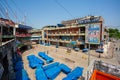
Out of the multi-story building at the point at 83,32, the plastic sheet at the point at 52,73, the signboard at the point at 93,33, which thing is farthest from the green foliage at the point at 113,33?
the plastic sheet at the point at 52,73

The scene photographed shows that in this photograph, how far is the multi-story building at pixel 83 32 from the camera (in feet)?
119

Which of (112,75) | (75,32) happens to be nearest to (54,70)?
(112,75)

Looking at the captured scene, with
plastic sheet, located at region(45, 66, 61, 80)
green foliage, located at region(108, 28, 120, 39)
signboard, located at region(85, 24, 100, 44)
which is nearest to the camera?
plastic sheet, located at region(45, 66, 61, 80)

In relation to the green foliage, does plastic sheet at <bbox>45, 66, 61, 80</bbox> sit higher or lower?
lower

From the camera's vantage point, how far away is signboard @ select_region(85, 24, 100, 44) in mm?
36156

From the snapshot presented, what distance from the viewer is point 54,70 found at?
67.8 feet

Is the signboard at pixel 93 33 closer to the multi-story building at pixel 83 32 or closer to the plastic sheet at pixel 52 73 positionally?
the multi-story building at pixel 83 32

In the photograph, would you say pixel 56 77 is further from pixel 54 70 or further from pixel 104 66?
pixel 104 66

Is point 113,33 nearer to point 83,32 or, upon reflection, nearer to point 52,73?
point 83,32

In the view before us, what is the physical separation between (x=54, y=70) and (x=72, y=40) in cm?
2702

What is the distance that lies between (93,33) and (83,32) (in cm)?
470

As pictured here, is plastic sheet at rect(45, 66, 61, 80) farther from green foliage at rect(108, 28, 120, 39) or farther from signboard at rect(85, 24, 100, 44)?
green foliage at rect(108, 28, 120, 39)

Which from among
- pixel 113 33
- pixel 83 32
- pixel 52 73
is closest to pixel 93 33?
pixel 83 32

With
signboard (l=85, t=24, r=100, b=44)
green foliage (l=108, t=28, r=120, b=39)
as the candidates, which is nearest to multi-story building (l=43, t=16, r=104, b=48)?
signboard (l=85, t=24, r=100, b=44)
